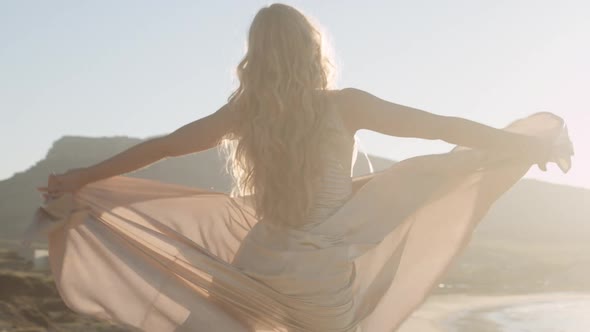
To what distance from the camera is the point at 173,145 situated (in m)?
3.50

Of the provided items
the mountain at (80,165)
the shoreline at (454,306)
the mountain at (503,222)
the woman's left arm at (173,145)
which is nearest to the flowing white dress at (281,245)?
the woman's left arm at (173,145)

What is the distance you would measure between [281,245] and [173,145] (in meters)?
0.63

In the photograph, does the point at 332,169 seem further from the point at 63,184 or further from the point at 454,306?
the point at 454,306

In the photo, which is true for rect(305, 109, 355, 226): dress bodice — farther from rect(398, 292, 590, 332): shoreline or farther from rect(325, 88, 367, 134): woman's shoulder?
rect(398, 292, 590, 332): shoreline

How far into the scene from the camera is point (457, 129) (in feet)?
11.2

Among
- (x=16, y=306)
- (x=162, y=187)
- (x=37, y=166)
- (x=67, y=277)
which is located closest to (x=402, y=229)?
(x=162, y=187)

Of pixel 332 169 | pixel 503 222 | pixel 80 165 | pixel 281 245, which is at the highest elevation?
pixel 332 169

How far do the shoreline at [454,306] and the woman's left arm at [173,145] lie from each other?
9.71 metres

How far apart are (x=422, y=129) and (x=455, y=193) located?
0.82 metres

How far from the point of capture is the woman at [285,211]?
3.28 m

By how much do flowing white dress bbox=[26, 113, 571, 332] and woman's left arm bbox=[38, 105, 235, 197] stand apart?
0.28m

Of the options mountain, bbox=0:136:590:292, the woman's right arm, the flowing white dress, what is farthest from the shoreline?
the woman's right arm

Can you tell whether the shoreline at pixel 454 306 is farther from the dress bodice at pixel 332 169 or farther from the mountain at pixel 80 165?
the mountain at pixel 80 165

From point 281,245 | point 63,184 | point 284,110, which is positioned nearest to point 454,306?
point 63,184
